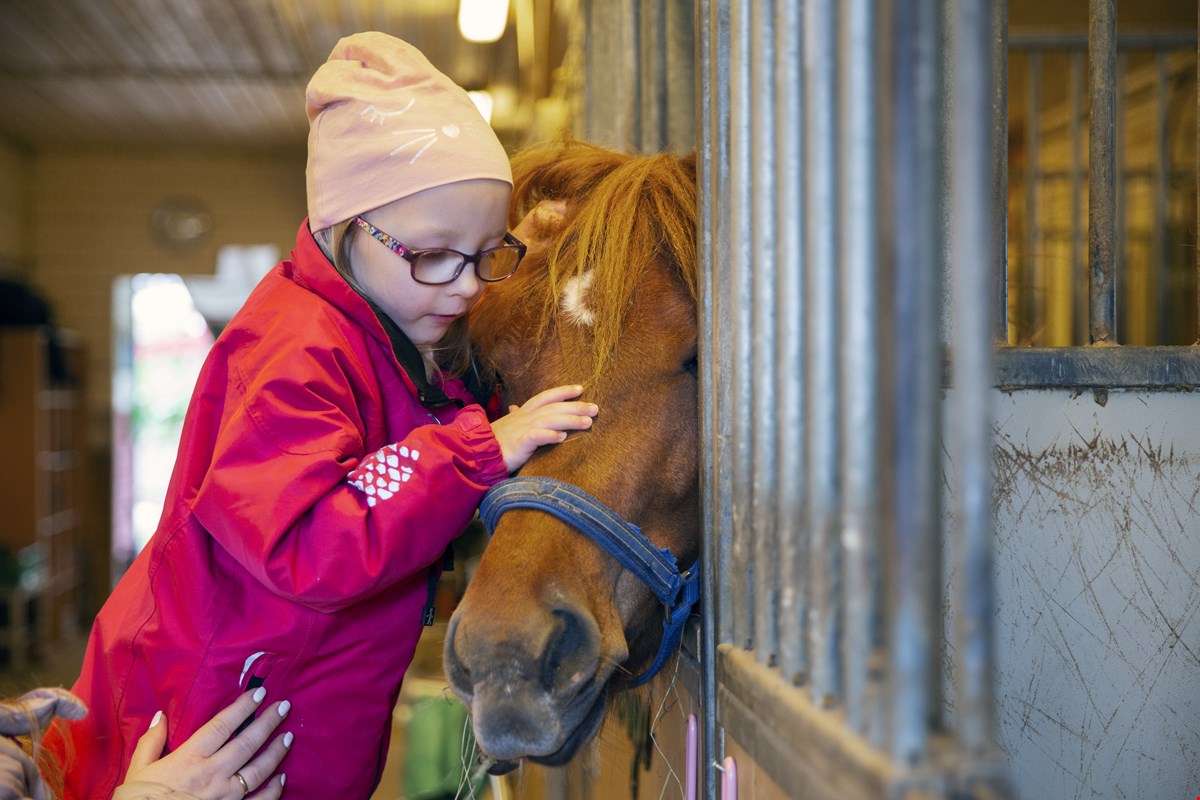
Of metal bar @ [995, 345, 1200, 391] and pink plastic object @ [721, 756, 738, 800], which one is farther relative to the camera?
metal bar @ [995, 345, 1200, 391]

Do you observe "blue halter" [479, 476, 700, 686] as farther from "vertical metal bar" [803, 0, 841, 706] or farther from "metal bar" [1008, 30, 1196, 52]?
"metal bar" [1008, 30, 1196, 52]

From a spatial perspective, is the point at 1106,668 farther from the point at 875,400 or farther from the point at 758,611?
the point at 875,400

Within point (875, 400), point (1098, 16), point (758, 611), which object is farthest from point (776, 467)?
point (1098, 16)

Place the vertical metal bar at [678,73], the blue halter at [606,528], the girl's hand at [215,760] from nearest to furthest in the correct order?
the blue halter at [606,528]
the girl's hand at [215,760]
the vertical metal bar at [678,73]

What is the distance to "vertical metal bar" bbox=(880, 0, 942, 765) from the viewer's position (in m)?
0.52

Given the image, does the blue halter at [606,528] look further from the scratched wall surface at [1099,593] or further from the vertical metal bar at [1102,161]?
the vertical metal bar at [1102,161]

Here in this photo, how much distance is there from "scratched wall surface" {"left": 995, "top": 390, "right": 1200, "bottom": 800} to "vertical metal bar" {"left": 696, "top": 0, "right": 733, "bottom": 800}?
0.39 meters

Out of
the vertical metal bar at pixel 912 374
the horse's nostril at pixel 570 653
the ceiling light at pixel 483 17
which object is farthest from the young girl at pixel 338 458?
the ceiling light at pixel 483 17

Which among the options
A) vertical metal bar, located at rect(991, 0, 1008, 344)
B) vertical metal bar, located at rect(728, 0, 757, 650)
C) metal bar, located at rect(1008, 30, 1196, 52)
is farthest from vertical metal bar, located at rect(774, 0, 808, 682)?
metal bar, located at rect(1008, 30, 1196, 52)

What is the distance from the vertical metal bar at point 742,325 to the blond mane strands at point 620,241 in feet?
0.90

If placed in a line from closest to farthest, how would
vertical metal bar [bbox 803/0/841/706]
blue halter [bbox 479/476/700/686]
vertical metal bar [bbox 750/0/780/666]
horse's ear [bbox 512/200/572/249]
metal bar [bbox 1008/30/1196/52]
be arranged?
vertical metal bar [bbox 803/0/841/706] < vertical metal bar [bbox 750/0/780/666] < blue halter [bbox 479/476/700/686] < horse's ear [bbox 512/200/572/249] < metal bar [bbox 1008/30/1196/52]

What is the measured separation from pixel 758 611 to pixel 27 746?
1.00m

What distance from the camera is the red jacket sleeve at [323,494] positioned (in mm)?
1079

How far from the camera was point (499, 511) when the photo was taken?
1085 millimetres
